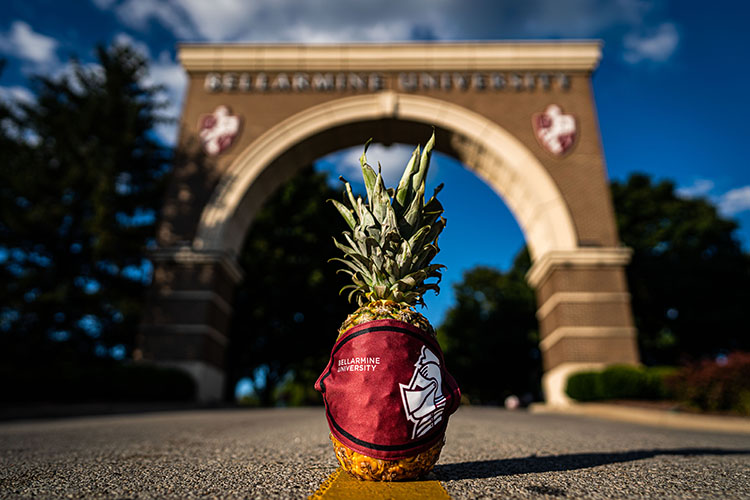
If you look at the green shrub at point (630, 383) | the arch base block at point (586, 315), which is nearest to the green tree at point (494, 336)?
the arch base block at point (586, 315)

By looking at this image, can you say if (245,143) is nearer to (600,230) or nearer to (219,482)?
(600,230)

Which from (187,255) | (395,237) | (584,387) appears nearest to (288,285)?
(187,255)

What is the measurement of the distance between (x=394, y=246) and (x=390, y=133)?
1477 centimetres

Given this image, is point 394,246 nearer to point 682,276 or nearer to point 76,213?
point 76,213

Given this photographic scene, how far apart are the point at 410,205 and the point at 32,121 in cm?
1790

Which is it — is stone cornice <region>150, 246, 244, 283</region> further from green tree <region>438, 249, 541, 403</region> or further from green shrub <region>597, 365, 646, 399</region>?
green tree <region>438, 249, 541, 403</region>

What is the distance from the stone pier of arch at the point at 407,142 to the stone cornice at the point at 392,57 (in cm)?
4

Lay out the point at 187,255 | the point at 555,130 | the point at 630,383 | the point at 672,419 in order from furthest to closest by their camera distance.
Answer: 1. the point at 555,130
2. the point at 187,255
3. the point at 630,383
4. the point at 672,419

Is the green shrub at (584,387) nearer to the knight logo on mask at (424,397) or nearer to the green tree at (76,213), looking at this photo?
the knight logo on mask at (424,397)

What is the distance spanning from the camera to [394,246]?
3.19m

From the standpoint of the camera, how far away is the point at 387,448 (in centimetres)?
273

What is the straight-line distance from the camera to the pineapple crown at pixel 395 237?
3.20 metres

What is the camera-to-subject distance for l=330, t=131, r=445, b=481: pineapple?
3.14 m

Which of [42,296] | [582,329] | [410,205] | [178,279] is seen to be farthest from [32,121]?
[582,329]
